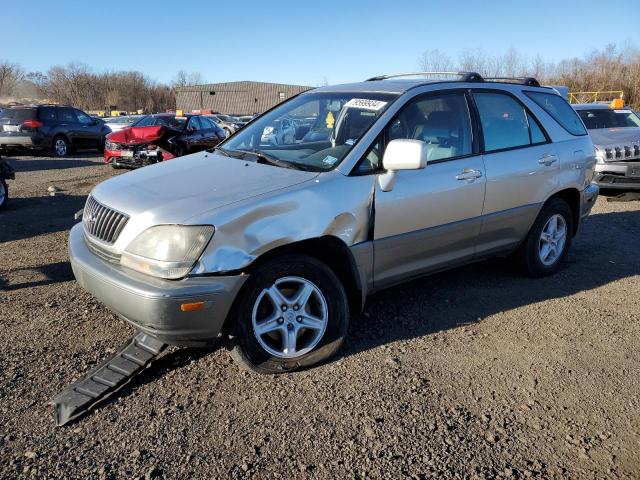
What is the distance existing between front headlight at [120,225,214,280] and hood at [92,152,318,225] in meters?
0.07

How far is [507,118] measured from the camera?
15.2ft

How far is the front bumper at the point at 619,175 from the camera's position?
8.76m

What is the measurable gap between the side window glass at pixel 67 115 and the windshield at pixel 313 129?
14515mm

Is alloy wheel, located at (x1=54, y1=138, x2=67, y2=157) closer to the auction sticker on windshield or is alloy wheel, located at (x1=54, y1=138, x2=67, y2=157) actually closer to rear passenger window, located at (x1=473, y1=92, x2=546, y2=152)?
the auction sticker on windshield

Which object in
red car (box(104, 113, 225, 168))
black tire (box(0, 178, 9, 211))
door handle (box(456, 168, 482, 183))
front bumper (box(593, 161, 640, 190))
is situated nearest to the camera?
door handle (box(456, 168, 482, 183))

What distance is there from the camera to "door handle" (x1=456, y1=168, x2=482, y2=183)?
4047 mm

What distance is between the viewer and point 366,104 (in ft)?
13.1

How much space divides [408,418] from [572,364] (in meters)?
1.37

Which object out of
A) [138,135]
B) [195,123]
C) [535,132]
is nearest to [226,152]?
[535,132]

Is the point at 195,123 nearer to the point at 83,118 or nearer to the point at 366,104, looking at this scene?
the point at 83,118

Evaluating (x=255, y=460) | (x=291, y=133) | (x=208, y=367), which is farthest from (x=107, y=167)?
(x=255, y=460)

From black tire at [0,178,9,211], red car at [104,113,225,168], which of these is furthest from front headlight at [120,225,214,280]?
red car at [104,113,225,168]

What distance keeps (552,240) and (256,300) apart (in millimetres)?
3358

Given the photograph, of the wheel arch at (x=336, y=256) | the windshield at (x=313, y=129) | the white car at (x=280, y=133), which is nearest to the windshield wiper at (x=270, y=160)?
the windshield at (x=313, y=129)
